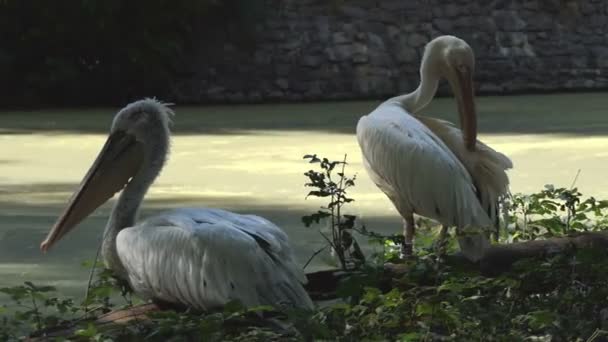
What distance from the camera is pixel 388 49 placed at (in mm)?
16516

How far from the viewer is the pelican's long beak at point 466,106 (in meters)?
5.14

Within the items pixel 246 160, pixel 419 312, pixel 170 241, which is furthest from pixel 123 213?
pixel 246 160

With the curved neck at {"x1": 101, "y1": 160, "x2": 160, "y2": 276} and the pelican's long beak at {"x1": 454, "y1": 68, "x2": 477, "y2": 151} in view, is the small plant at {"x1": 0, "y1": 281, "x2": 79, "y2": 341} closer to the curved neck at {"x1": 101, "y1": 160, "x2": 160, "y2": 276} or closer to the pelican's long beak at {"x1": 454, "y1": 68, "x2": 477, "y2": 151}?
the curved neck at {"x1": 101, "y1": 160, "x2": 160, "y2": 276}

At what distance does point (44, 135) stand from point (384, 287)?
8.52 meters

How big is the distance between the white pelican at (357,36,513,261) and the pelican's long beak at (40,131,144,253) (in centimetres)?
99

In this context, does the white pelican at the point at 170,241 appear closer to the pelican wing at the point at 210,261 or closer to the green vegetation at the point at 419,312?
the pelican wing at the point at 210,261

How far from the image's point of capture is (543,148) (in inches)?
410

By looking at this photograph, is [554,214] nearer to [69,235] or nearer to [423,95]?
[423,95]

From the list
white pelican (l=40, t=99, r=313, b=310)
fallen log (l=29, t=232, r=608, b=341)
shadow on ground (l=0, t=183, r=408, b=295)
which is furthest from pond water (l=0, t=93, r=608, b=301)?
fallen log (l=29, t=232, r=608, b=341)

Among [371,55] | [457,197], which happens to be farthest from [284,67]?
[457,197]

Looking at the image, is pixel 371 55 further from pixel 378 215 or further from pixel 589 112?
pixel 378 215

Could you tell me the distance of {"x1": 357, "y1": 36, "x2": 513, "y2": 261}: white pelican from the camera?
4.77 meters

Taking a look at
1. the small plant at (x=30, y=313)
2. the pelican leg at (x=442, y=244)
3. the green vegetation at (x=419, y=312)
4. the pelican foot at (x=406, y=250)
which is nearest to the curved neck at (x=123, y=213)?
the green vegetation at (x=419, y=312)

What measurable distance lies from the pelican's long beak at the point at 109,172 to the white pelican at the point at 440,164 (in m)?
0.99
